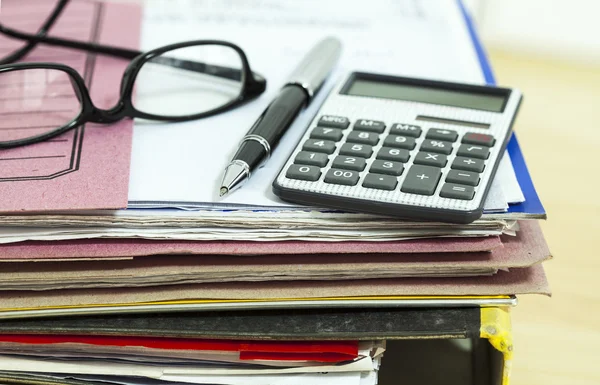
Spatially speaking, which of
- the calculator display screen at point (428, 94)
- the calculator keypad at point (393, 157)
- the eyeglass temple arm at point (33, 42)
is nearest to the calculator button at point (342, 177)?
the calculator keypad at point (393, 157)

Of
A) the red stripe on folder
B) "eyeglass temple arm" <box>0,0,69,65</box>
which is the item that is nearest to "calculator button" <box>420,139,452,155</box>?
the red stripe on folder

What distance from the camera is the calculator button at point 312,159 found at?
41cm

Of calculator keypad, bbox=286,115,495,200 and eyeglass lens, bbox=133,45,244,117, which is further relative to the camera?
eyeglass lens, bbox=133,45,244,117

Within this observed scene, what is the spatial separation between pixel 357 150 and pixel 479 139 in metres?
0.07

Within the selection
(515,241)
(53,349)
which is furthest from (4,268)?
(515,241)

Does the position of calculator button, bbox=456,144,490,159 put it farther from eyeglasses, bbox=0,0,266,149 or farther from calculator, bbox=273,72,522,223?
eyeglasses, bbox=0,0,266,149

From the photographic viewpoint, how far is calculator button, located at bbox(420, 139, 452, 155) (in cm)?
42

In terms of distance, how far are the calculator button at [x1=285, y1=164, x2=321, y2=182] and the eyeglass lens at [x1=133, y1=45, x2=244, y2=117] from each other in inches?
4.8

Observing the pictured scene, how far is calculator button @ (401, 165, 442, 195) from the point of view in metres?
0.38

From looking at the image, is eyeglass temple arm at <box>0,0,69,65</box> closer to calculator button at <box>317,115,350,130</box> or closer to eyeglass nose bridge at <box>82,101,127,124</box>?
eyeglass nose bridge at <box>82,101,127,124</box>

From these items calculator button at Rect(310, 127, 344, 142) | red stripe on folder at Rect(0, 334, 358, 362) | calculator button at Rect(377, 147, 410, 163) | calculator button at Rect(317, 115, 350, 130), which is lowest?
red stripe on folder at Rect(0, 334, 358, 362)

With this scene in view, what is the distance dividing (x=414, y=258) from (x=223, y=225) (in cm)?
10

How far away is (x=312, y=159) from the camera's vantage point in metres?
0.41

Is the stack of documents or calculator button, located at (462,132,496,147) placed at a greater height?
calculator button, located at (462,132,496,147)
